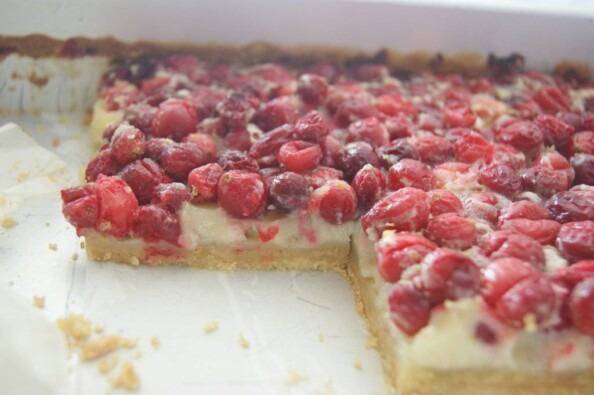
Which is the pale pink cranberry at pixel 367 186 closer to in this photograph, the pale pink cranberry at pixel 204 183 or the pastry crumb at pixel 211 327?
the pale pink cranberry at pixel 204 183

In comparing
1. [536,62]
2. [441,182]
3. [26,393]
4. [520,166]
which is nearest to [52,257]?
[26,393]

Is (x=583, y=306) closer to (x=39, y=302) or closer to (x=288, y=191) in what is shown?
(x=288, y=191)

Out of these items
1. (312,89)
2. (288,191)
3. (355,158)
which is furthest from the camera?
(312,89)

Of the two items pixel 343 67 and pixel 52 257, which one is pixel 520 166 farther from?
pixel 52 257

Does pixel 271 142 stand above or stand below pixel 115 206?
above

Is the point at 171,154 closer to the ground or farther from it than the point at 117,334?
farther from it

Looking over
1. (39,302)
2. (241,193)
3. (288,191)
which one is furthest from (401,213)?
(39,302)

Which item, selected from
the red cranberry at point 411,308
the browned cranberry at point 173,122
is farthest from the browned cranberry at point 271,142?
the red cranberry at point 411,308
